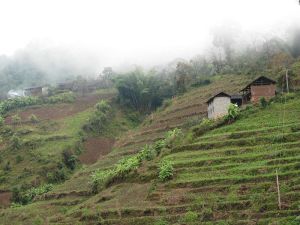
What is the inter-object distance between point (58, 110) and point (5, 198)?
26.5 meters

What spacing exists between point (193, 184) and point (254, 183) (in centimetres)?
431

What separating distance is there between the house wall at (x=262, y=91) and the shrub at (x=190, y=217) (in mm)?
21081

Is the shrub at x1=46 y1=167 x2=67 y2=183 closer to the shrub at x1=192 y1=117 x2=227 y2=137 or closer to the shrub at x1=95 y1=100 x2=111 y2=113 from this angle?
the shrub at x1=95 y1=100 x2=111 y2=113

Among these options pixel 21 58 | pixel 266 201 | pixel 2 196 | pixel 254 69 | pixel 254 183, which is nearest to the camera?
pixel 266 201

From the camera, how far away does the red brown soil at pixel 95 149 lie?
229 feet

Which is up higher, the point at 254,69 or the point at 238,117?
the point at 254,69

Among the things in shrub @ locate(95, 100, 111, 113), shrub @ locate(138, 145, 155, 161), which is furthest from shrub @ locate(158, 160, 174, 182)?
shrub @ locate(95, 100, 111, 113)

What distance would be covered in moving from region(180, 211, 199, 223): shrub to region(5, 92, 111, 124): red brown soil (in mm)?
48195

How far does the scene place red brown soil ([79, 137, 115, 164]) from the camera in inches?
2749

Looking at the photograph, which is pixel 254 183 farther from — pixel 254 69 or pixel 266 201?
pixel 254 69

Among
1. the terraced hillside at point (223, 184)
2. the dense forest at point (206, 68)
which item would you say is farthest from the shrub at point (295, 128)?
the dense forest at point (206, 68)

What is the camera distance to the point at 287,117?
46469mm

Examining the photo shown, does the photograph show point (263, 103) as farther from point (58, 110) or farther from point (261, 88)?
point (58, 110)


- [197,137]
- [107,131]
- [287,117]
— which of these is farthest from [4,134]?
[287,117]
